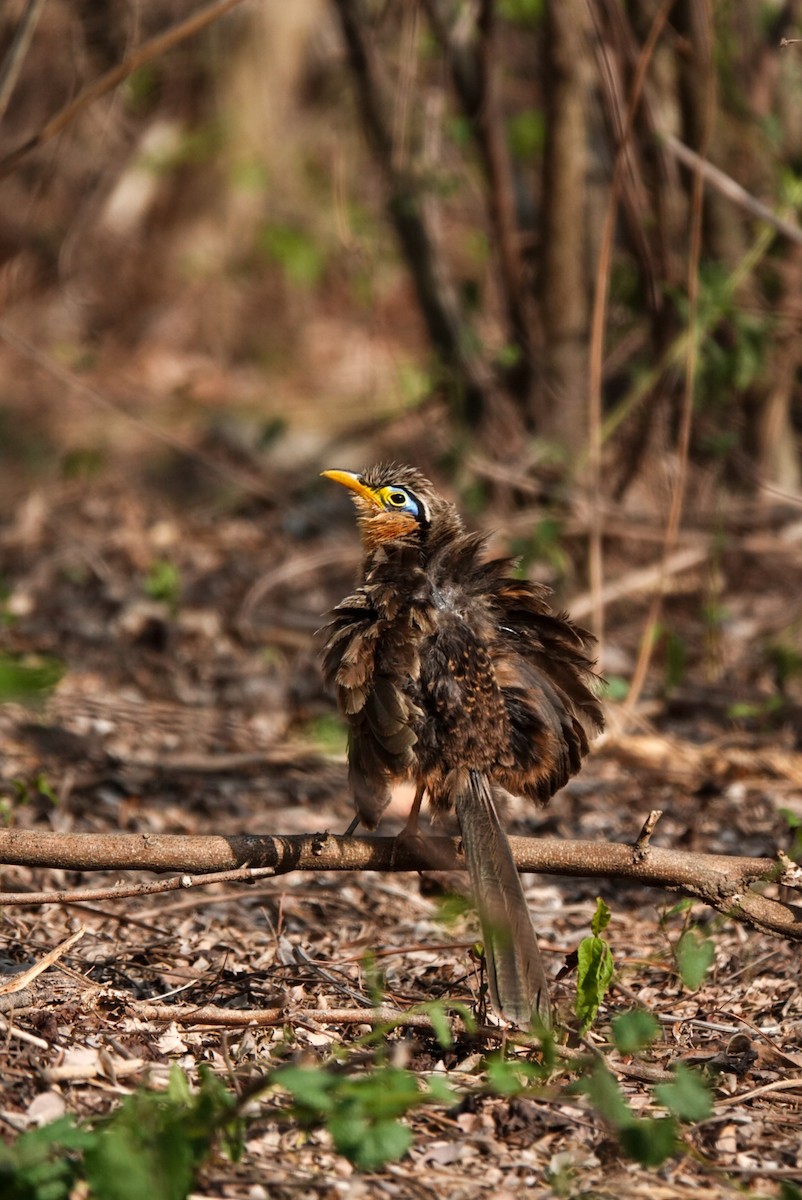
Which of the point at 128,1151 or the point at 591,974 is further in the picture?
the point at 591,974

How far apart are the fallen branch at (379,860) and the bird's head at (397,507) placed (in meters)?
1.19

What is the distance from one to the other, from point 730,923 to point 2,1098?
250 cm

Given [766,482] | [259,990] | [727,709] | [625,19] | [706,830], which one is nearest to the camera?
[259,990]

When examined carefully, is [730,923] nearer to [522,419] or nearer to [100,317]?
[522,419]

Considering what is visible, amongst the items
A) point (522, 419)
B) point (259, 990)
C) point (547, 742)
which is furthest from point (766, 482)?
point (259, 990)

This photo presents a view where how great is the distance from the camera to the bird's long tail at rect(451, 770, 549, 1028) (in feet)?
11.1

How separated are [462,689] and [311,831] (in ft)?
5.66

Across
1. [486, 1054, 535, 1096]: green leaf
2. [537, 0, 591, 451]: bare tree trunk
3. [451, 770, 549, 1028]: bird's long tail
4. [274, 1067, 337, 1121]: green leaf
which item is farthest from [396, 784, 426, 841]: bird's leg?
[537, 0, 591, 451]: bare tree trunk

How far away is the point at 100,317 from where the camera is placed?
13.0 m

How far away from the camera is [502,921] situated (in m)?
3.51

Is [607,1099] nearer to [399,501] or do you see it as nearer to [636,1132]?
[636,1132]

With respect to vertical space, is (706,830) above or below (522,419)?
below

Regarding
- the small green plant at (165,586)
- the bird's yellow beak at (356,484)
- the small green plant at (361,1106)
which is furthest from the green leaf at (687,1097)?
the small green plant at (165,586)

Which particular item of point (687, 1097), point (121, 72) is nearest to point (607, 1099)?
point (687, 1097)
